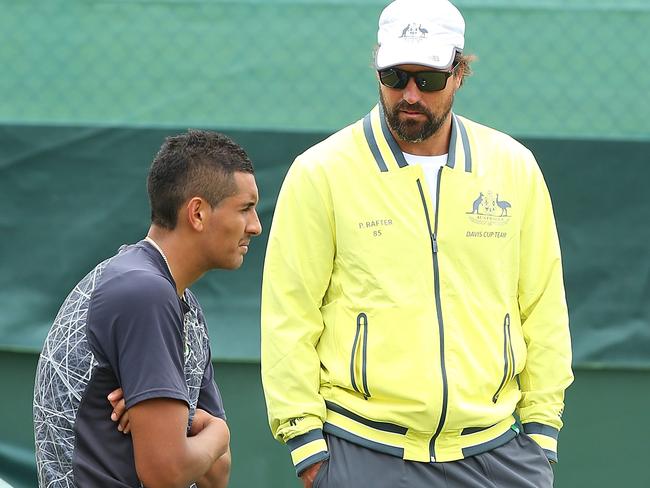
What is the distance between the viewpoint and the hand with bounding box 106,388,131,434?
2621 mm

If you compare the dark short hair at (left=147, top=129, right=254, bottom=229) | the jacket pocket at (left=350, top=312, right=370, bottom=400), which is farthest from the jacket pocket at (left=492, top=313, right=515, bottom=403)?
the dark short hair at (left=147, top=129, right=254, bottom=229)

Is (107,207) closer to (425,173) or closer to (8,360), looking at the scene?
(8,360)

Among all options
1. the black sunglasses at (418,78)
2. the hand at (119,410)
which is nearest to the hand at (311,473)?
the hand at (119,410)

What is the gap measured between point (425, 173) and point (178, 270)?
85 cm

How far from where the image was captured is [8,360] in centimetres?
480

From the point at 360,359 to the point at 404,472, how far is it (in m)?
0.34

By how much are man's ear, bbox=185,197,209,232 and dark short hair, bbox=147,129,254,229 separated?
0.5 inches

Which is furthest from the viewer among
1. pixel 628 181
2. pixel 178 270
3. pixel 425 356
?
pixel 628 181

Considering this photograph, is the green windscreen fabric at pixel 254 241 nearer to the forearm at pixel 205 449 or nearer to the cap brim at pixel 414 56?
Result: the cap brim at pixel 414 56

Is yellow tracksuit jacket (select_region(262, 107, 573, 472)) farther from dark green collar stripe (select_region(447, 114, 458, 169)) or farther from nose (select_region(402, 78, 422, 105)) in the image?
nose (select_region(402, 78, 422, 105))

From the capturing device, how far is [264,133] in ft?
15.7

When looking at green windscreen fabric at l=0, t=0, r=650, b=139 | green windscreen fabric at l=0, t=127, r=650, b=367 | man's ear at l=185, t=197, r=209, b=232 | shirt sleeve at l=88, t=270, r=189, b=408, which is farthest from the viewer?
green windscreen fabric at l=0, t=0, r=650, b=139

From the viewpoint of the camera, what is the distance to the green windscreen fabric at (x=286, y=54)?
496cm

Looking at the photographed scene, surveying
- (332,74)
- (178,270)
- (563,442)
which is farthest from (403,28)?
(563,442)
